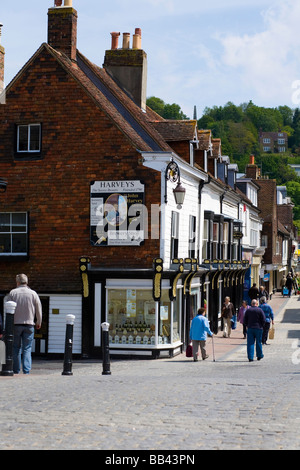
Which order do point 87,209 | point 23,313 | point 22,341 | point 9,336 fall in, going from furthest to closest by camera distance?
point 87,209 < point 22,341 < point 23,313 < point 9,336

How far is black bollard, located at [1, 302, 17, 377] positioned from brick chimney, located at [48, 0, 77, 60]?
1556cm

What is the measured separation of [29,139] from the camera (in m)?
26.8

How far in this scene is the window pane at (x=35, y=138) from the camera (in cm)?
2659

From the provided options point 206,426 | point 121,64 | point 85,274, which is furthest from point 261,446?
point 121,64

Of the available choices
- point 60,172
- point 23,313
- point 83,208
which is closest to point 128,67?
point 60,172

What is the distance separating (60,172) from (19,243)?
111 inches

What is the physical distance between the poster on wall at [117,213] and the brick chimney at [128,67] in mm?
6848

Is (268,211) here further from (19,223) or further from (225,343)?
(19,223)

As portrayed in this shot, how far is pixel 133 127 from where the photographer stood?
2711 centimetres

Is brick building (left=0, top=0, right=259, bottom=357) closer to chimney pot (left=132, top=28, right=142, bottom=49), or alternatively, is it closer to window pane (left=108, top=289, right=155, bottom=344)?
window pane (left=108, top=289, right=155, bottom=344)

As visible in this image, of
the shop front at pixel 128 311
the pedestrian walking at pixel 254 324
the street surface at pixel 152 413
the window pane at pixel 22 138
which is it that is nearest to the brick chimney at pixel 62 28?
the window pane at pixel 22 138

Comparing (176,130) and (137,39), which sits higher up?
(137,39)

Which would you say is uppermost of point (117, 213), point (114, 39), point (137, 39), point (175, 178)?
point (114, 39)

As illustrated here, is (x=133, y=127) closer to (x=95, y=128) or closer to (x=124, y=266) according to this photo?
(x=95, y=128)
